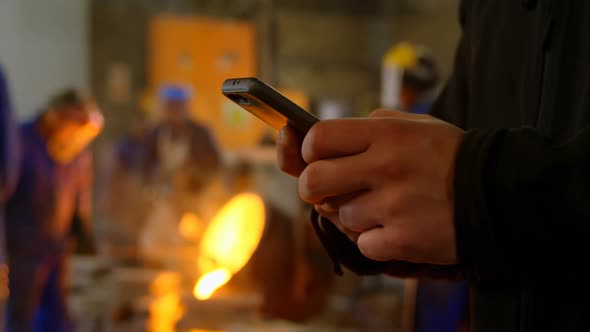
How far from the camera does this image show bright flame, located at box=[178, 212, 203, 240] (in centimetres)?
370

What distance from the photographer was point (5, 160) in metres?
2.21

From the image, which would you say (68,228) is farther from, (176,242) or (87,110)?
(176,242)

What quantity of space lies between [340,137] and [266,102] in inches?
2.8

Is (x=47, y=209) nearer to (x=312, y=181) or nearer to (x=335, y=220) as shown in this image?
(x=335, y=220)

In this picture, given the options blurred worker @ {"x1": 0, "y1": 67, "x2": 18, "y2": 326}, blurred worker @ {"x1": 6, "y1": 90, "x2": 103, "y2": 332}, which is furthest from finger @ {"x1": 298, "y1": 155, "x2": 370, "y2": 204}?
blurred worker @ {"x1": 6, "y1": 90, "x2": 103, "y2": 332}

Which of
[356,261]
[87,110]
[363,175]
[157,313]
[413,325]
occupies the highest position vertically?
[363,175]

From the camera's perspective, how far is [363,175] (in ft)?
1.52

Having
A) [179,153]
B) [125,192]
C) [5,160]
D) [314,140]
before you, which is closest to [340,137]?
[314,140]

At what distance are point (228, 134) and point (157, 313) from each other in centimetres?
268

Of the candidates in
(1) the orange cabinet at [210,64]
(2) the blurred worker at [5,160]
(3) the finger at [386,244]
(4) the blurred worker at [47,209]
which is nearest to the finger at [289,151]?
(3) the finger at [386,244]

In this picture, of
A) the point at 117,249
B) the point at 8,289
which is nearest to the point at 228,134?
the point at 117,249

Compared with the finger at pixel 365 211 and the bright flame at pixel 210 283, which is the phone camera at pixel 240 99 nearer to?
the finger at pixel 365 211

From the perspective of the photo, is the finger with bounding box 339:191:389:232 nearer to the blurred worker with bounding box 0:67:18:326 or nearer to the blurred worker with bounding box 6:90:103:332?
the blurred worker with bounding box 0:67:18:326

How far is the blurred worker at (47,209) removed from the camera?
2.38 metres
